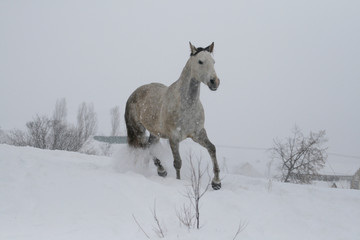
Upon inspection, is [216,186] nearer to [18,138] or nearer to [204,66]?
[204,66]

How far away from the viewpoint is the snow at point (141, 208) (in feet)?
9.81

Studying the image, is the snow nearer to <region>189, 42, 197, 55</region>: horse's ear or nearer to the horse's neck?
the horse's neck

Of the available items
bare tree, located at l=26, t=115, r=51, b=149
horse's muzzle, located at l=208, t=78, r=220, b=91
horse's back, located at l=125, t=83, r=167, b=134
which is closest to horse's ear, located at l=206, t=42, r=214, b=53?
horse's muzzle, located at l=208, t=78, r=220, b=91

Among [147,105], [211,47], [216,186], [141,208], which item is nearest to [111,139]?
[147,105]

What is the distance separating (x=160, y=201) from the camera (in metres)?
3.89

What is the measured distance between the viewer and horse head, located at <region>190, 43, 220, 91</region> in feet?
15.6

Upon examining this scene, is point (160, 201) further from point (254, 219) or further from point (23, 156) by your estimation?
point (23, 156)

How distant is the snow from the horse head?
1879mm

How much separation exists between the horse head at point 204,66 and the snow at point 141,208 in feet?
6.17

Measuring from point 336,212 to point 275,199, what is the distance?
2.75ft

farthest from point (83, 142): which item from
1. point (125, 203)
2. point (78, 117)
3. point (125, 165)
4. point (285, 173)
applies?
point (125, 203)

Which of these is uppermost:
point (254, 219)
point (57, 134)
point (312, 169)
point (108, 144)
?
point (254, 219)

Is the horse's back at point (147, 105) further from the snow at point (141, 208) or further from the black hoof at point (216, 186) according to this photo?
the black hoof at point (216, 186)

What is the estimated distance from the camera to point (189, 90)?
546 centimetres
